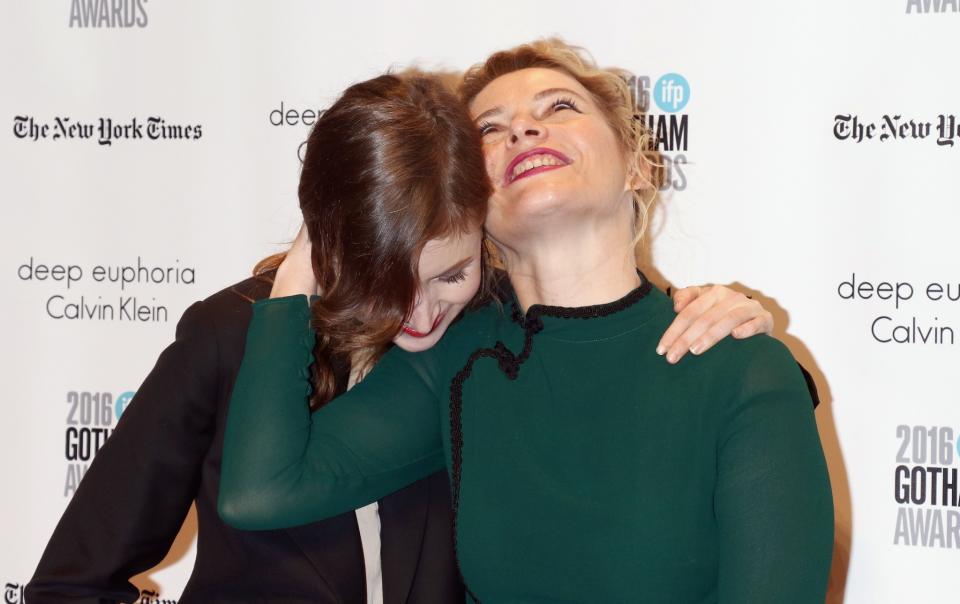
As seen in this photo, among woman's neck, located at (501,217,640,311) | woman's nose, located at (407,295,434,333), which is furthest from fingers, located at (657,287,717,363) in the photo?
woman's nose, located at (407,295,434,333)

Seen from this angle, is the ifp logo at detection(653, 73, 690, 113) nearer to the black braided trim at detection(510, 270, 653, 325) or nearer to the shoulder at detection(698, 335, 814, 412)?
the black braided trim at detection(510, 270, 653, 325)

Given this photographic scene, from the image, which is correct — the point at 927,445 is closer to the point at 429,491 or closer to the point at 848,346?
the point at 848,346

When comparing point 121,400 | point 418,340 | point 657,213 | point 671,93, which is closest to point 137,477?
point 418,340

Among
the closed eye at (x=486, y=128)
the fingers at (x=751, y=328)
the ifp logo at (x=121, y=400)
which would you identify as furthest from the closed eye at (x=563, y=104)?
the ifp logo at (x=121, y=400)

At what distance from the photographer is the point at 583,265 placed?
149 cm

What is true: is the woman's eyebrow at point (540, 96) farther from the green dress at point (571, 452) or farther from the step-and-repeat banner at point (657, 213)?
the step-and-repeat banner at point (657, 213)

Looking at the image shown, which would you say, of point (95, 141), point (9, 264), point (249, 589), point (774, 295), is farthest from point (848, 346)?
point (9, 264)

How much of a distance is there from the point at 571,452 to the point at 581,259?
12.0 inches

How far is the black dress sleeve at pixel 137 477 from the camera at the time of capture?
4.84ft

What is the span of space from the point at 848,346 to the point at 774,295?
198 mm

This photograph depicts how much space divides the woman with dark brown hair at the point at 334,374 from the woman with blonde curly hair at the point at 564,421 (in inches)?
2.4

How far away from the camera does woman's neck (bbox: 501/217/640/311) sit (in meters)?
1.48

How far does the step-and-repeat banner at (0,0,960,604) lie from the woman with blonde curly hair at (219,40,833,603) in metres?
0.65

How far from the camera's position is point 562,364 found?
56.8 inches
